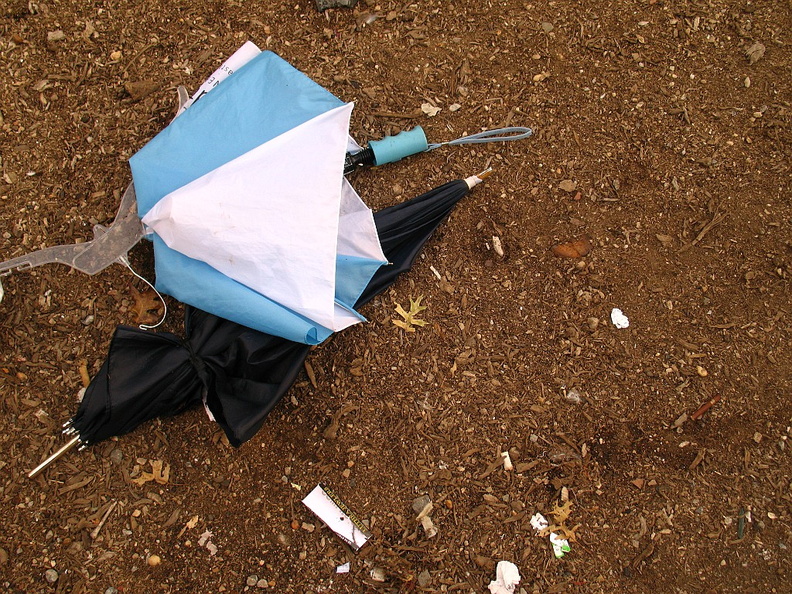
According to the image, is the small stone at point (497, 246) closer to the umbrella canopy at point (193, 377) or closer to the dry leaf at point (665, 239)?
the dry leaf at point (665, 239)

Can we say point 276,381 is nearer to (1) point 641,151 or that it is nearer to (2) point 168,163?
(2) point 168,163

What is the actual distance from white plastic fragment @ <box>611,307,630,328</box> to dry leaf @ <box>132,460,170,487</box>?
1565 millimetres

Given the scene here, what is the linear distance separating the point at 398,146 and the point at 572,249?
70cm

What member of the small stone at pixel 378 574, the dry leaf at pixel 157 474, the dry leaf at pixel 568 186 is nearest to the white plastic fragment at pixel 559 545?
the small stone at pixel 378 574

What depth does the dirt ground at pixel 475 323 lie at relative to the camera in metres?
1.66

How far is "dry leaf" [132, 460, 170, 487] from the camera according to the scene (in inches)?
66.2

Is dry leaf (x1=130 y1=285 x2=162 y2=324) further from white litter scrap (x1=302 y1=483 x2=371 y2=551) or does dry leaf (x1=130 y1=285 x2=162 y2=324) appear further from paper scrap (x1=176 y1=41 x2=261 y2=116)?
white litter scrap (x1=302 y1=483 x2=371 y2=551)

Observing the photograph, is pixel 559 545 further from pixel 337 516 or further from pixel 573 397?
pixel 337 516

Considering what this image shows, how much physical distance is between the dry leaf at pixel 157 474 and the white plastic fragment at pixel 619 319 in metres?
1.56

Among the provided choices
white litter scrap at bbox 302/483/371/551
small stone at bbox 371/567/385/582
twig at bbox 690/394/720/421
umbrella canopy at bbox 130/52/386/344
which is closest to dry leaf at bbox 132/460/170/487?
white litter scrap at bbox 302/483/371/551

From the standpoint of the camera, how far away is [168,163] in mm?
1529

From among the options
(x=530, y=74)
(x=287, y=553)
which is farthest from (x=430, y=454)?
(x=530, y=74)

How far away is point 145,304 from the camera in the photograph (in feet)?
5.68

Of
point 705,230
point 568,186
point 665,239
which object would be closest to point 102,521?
point 568,186
